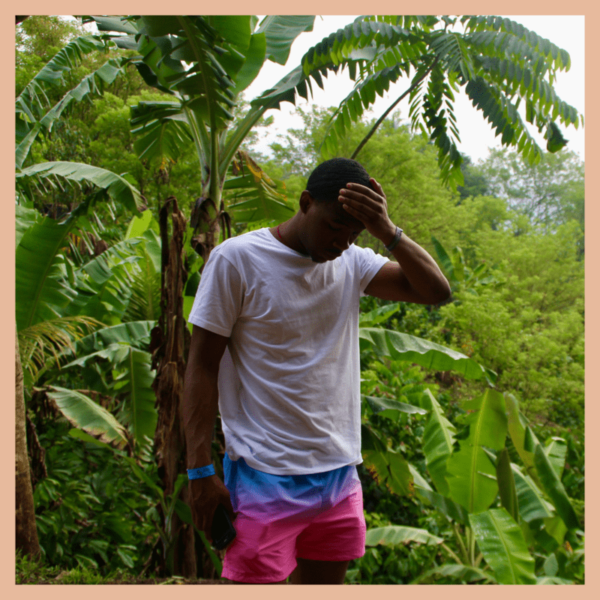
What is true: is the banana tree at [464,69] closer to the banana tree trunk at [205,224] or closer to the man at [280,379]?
the banana tree trunk at [205,224]

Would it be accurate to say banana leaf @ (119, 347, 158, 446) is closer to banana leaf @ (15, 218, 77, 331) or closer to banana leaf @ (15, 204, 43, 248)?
banana leaf @ (15, 218, 77, 331)

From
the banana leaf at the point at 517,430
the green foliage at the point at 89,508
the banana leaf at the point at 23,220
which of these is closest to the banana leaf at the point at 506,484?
the banana leaf at the point at 517,430

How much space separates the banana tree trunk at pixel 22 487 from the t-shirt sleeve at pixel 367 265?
2158 millimetres

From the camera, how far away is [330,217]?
1.32 m

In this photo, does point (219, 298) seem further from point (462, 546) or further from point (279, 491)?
point (462, 546)

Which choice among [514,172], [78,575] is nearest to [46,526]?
[78,575]

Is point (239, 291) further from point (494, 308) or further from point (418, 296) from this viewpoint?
point (494, 308)

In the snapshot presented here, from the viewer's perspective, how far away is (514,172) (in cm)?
1558

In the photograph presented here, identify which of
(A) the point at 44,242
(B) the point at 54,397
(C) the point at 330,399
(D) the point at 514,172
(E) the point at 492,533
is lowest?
(E) the point at 492,533

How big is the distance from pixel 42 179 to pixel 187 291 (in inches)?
88.0

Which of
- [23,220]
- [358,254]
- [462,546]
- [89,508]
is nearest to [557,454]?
[462,546]

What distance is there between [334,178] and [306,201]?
0.35 feet

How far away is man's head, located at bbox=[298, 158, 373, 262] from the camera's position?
4.33 ft

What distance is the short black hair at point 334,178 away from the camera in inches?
52.4
